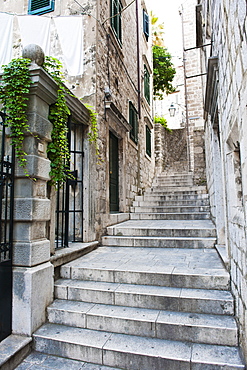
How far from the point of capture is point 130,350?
246 cm

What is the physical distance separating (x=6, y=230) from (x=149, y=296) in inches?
71.7

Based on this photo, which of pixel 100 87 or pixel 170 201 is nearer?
pixel 100 87

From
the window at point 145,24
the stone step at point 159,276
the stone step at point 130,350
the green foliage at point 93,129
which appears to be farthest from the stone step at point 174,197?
the window at point 145,24

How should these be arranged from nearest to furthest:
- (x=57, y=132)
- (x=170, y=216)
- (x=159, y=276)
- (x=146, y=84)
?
(x=159, y=276)
(x=57, y=132)
(x=170, y=216)
(x=146, y=84)

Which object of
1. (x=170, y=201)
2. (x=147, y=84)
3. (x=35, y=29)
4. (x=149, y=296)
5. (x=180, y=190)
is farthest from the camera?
(x=147, y=84)

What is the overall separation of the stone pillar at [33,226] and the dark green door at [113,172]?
132 inches

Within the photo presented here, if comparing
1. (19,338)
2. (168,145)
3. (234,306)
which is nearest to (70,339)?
(19,338)

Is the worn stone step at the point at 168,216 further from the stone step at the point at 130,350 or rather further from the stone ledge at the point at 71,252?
the stone step at the point at 130,350

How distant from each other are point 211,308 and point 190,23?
16.5m

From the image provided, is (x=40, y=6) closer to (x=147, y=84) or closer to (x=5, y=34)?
(x=5, y=34)

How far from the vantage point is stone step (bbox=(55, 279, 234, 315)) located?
277 centimetres

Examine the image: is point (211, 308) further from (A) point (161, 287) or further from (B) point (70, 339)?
(B) point (70, 339)

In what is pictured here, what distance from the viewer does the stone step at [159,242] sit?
4.68 m

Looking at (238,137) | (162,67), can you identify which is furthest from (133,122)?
(162,67)
